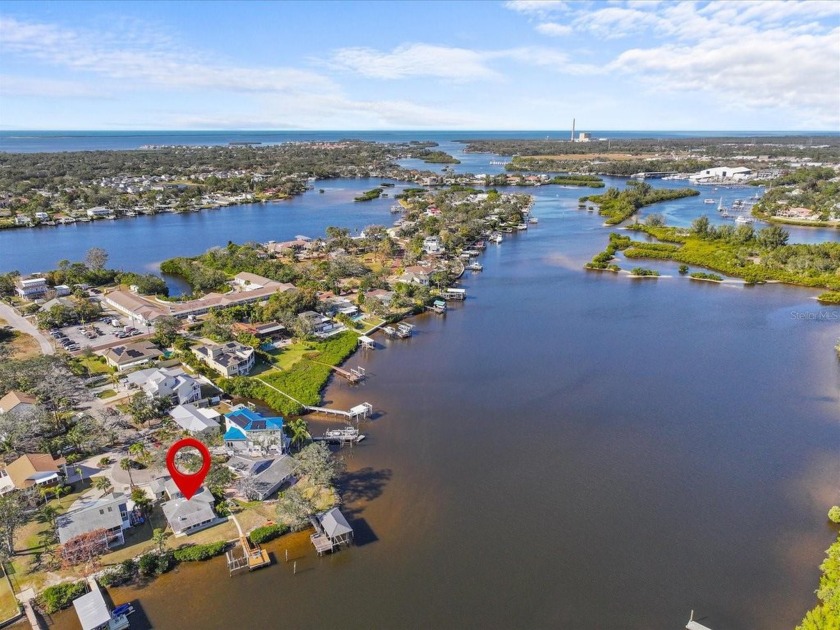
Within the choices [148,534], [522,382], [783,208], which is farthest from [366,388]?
[783,208]

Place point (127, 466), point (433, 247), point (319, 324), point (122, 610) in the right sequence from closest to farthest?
point (122, 610) → point (127, 466) → point (319, 324) → point (433, 247)

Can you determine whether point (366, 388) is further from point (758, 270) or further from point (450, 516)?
point (758, 270)

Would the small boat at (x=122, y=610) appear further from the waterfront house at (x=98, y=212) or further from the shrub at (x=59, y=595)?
the waterfront house at (x=98, y=212)

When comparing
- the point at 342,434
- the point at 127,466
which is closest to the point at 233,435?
the point at 127,466

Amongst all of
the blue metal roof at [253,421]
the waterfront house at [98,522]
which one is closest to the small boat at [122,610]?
the waterfront house at [98,522]

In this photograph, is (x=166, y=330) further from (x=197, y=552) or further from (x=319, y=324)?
(x=197, y=552)
